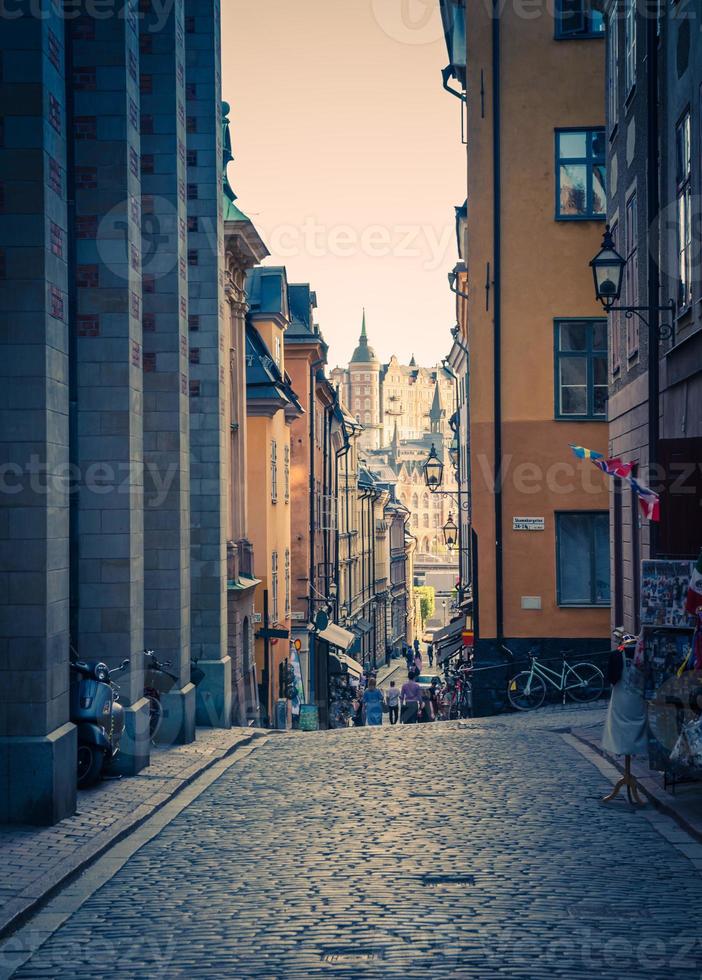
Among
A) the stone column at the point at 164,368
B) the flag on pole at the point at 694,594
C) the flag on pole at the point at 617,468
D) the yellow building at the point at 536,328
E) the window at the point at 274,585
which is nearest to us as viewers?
the flag on pole at the point at 694,594

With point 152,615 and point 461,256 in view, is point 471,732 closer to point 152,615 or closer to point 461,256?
point 152,615

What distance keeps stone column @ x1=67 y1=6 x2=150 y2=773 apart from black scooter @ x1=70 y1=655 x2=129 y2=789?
44.4 inches

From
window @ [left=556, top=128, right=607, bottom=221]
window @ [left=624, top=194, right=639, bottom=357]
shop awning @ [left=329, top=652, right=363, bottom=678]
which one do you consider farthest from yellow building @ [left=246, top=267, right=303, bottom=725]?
window @ [left=624, top=194, right=639, bottom=357]

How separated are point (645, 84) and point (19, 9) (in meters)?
8.56

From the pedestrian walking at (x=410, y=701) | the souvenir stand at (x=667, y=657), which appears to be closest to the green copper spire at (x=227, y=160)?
the pedestrian walking at (x=410, y=701)

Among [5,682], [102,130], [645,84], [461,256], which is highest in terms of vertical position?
[461,256]

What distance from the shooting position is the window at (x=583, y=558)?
77.4ft

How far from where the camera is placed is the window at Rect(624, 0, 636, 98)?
17723 mm

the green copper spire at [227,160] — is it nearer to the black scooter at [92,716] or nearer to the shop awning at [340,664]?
the black scooter at [92,716]

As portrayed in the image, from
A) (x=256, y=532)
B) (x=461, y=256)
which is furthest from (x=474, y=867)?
(x=461, y=256)

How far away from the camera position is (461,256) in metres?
37.5

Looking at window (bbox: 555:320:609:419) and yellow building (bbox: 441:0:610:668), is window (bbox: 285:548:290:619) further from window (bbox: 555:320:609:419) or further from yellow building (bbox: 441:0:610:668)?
window (bbox: 555:320:609:419)

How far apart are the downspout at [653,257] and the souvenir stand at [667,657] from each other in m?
3.65

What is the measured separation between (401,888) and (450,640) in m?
26.8
